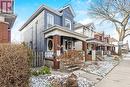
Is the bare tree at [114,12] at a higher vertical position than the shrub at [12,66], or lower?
higher

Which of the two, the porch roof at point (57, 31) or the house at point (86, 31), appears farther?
the house at point (86, 31)

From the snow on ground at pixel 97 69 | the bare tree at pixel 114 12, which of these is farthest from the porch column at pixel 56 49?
the bare tree at pixel 114 12

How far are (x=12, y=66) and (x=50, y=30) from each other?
14602mm

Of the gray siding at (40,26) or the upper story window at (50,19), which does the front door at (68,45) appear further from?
the upper story window at (50,19)

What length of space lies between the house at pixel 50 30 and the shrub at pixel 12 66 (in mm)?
11733

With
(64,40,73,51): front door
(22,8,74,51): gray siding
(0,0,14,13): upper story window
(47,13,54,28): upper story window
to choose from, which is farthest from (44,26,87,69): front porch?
(0,0,14,13): upper story window

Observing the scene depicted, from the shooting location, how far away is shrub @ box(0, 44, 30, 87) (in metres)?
5.59

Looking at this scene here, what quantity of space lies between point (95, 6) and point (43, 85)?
1461 inches

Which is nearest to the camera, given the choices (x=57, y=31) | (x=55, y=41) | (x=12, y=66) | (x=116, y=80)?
(x=12, y=66)

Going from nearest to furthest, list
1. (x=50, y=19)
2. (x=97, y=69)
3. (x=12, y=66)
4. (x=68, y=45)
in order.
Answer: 1. (x=12, y=66)
2. (x=97, y=69)
3. (x=50, y=19)
4. (x=68, y=45)

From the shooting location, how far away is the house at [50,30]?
20.2 meters

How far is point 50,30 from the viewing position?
20.2 metres

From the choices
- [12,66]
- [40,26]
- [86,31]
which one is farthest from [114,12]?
[12,66]

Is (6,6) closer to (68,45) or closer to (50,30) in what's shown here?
(50,30)
